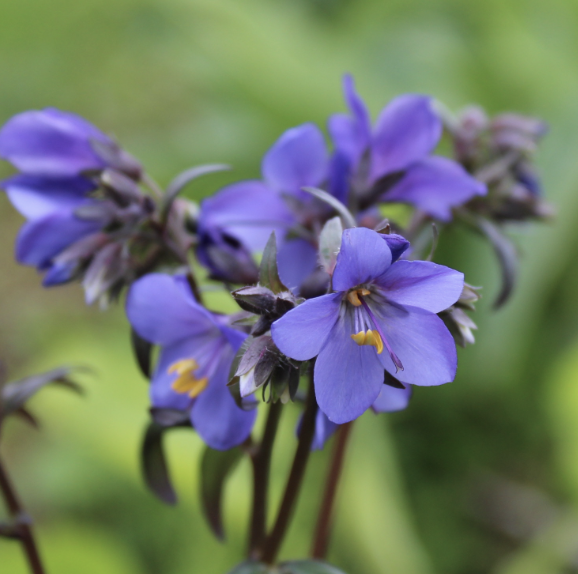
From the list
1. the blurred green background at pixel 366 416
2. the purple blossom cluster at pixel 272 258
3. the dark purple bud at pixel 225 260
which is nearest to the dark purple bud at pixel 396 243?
the purple blossom cluster at pixel 272 258

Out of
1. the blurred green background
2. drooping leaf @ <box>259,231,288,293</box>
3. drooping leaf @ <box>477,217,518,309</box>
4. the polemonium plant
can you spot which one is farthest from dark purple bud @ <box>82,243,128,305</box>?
the blurred green background

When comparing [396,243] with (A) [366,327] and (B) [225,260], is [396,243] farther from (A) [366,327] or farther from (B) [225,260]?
(B) [225,260]

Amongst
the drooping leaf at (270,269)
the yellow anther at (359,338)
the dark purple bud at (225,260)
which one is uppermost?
the drooping leaf at (270,269)

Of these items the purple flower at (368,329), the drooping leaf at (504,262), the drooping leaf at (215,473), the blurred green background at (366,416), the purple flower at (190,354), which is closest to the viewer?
the purple flower at (368,329)

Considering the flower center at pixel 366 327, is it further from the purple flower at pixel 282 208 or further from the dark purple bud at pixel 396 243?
the purple flower at pixel 282 208

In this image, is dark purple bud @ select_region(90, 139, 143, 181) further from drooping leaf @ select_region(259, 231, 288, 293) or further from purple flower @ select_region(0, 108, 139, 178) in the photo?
drooping leaf @ select_region(259, 231, 288, 293)

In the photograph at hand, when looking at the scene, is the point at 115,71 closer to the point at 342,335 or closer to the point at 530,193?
the point at 530,193

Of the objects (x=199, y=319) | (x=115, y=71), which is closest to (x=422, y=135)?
(x=199, y=319)
